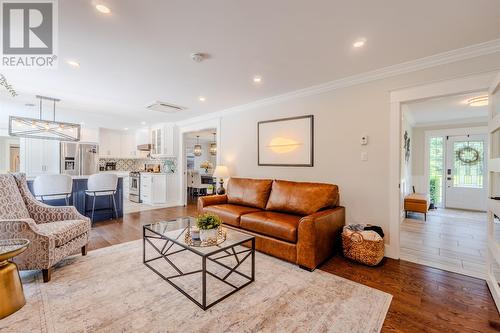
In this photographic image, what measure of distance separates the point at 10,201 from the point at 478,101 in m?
7.06

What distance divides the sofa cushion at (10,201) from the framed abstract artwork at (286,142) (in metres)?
3.35

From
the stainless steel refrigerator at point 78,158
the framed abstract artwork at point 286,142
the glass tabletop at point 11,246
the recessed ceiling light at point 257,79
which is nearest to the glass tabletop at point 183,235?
the glass tabletop at point 11,246

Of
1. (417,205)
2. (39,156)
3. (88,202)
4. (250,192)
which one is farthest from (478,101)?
(39,156)

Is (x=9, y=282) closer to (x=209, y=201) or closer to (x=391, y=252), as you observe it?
(x=209, y=201)

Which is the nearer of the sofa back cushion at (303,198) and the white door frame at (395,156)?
the white door frame at (395,156)

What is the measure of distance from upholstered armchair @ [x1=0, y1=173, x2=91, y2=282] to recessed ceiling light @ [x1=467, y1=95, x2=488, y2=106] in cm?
629

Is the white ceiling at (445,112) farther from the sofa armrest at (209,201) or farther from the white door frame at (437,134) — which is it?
the sofa armrest at (209,201)

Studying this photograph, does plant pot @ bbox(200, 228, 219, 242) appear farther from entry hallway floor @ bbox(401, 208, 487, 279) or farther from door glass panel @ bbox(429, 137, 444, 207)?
door glass panel @ bbox(429, 137, 444, 207)

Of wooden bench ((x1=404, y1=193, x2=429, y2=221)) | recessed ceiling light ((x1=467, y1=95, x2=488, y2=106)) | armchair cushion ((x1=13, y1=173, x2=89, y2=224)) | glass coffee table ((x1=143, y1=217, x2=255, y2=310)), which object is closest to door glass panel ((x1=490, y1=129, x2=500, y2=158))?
recessed ceiling light ((x1=467, y1=95, x2=488, y2=106))

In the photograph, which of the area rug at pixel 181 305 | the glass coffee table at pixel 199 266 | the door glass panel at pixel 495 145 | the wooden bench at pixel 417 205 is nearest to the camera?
the area rug at pixel 181 305

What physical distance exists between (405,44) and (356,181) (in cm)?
170

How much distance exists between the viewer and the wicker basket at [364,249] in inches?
99.3

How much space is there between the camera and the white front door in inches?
219

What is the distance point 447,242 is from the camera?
11.0 ft
